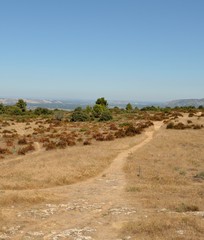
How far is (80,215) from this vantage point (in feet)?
45.6

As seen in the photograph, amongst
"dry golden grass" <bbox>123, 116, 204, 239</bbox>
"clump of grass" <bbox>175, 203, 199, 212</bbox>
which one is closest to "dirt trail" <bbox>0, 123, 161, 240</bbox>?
"dry golden grass" <bbox>123, 116, 204, 239</bbox>

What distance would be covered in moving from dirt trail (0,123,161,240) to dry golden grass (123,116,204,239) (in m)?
0.76

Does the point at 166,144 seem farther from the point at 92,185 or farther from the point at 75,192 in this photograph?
the point at 75,192

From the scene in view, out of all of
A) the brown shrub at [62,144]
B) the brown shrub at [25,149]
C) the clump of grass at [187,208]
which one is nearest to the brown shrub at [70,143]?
the brown shrub at [62,144]

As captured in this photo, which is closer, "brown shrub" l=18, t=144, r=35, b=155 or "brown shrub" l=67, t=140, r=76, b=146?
"brown shrub" l=18, t=144, r=35, b=155

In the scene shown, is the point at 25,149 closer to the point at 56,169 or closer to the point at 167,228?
the point at 56,169

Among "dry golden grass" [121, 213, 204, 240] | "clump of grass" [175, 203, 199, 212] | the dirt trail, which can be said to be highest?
"dry golden grass" [121, 213, 204, 240]

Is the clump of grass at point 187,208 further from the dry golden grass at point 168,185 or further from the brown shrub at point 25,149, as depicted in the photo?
the brown shrub at point 25,149

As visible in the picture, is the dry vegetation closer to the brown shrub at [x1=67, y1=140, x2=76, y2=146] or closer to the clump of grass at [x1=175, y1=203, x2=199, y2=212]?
the clump of grass at [x1=175, y1=203, x2=199, y2=212]

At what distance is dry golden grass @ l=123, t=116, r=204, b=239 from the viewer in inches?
456

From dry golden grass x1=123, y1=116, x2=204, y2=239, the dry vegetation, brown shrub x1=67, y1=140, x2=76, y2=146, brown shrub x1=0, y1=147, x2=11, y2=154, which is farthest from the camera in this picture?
brown shrub x1=67, y1=140, x2=76, y2=146

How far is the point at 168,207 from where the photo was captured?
47.7 feet

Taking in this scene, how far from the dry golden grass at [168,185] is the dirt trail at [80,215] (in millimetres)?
762

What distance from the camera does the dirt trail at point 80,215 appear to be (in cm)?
1160
